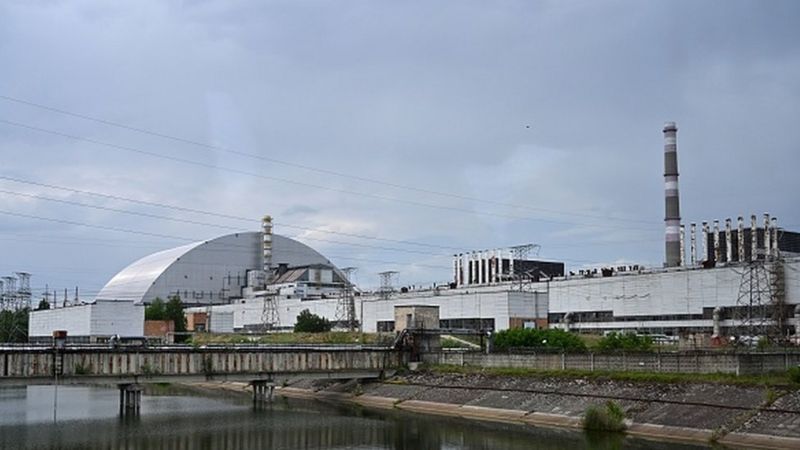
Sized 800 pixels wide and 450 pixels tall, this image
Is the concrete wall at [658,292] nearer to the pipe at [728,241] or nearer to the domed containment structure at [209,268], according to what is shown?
the pipe at [728,241]

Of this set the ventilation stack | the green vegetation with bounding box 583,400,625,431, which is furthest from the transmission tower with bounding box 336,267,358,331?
the green vegetation with bounding box 583,400,625,431

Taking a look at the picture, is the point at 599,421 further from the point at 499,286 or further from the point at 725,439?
the point at 499,286

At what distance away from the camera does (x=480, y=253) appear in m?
145

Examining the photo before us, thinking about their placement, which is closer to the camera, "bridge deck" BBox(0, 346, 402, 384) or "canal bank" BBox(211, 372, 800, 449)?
"canal bank" BBox(211, 372, 800, 449)

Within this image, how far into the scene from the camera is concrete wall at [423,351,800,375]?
4069 centimetres

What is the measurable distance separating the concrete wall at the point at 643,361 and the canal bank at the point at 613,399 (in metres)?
2.00

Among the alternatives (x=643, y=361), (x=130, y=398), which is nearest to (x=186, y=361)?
(x=130, y=398)

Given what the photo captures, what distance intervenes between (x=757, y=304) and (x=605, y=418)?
3810cm

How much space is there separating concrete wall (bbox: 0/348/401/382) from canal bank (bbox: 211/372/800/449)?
7.73 ft

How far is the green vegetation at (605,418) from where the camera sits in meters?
39.2

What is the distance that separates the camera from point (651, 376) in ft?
142

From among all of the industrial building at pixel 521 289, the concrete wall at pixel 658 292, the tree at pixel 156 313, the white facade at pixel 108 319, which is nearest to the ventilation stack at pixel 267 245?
the industrial building at pixel 521 289

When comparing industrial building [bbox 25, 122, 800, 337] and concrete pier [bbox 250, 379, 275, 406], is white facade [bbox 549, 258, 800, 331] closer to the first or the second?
industrial building [bbox 25, 122, 800, 337]

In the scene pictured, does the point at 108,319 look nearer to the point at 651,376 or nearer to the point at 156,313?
the point at 156,313
